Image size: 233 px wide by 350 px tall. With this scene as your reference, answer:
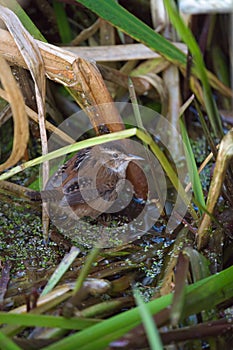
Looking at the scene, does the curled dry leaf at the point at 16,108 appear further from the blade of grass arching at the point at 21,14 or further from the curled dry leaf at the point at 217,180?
the curled dry leaf at the point at 217,180

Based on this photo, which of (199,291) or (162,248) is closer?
(199,291)

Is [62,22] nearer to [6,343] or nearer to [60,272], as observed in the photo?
[60,272]

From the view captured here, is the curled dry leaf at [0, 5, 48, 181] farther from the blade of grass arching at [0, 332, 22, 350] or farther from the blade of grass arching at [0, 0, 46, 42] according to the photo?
the blade of grass arching at [0, 332, 22, 350]

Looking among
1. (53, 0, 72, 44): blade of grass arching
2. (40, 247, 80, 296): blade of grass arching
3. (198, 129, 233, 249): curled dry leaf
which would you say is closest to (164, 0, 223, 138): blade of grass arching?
(198, 129, 233, 249): curled dry leaf

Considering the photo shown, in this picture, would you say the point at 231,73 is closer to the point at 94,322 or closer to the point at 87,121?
the point at 87,121

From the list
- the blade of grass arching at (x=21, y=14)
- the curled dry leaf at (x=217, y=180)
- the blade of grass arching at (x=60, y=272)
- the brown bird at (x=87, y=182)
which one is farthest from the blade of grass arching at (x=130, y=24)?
the blade of grass arching at (x=60, y=272)

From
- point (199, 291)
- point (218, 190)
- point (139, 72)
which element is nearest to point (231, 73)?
point (139, 72)
